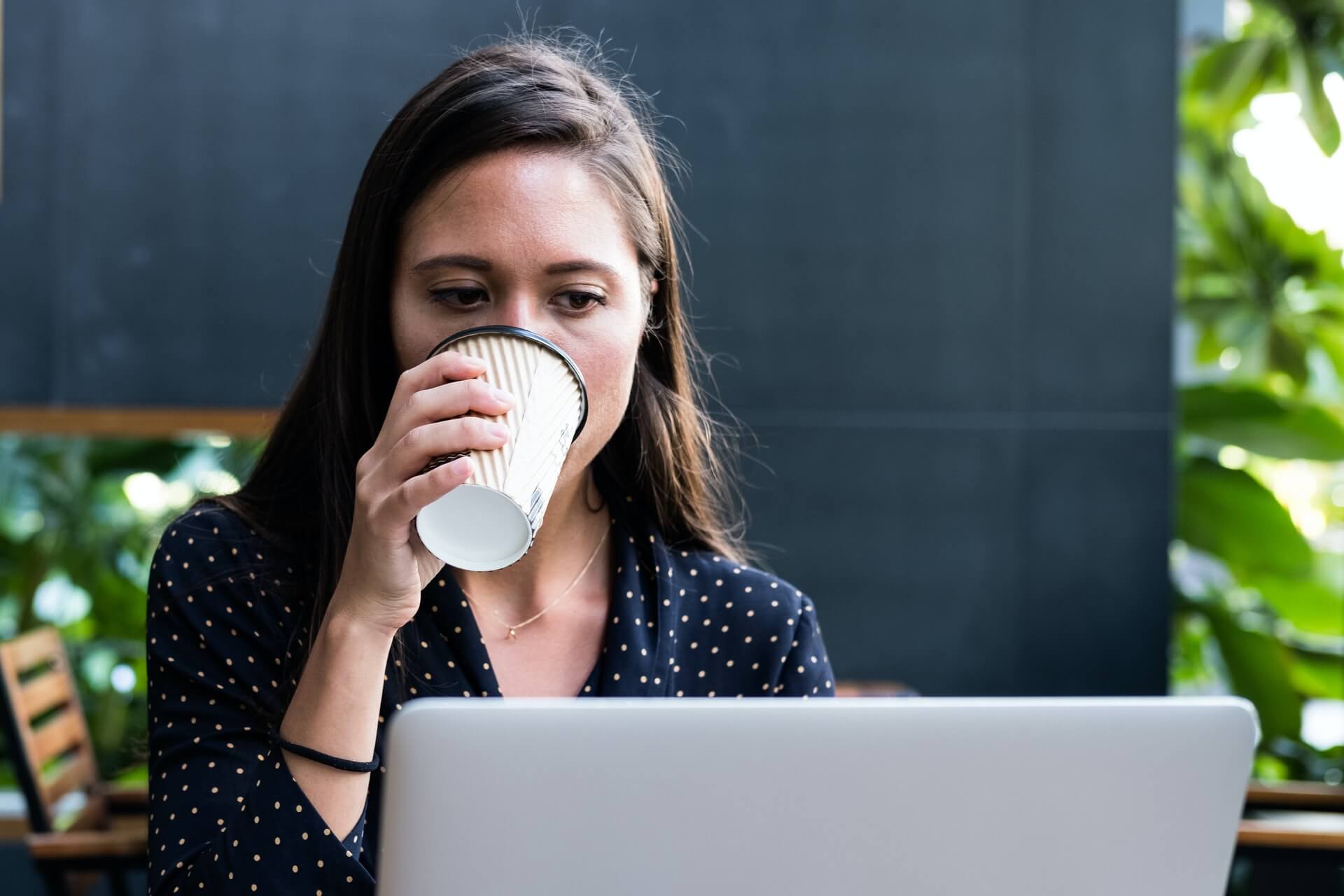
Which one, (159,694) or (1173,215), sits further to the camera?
(1173,215)

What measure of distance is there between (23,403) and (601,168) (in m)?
1.79

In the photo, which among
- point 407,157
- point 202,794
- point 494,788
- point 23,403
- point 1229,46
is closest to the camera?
point 494,788

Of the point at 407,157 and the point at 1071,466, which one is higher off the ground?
the point at 407,157

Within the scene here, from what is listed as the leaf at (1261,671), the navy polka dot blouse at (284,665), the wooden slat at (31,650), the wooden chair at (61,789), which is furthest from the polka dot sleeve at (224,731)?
the leaf at (1261,671)

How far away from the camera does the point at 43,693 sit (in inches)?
71.7

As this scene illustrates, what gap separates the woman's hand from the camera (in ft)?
2.02

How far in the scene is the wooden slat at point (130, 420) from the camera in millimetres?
2248

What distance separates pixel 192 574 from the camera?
0.87m

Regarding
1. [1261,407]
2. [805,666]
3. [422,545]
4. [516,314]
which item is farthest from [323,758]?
[1261,407]

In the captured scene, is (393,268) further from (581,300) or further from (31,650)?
(31,650)

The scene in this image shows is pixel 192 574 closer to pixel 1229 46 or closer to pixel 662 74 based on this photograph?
pixel 662 74

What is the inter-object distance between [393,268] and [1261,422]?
92.1 inches

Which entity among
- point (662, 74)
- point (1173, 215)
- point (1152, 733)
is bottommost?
point (1152, 733)

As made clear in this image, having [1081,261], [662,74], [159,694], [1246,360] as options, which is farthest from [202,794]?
[1246,360]
